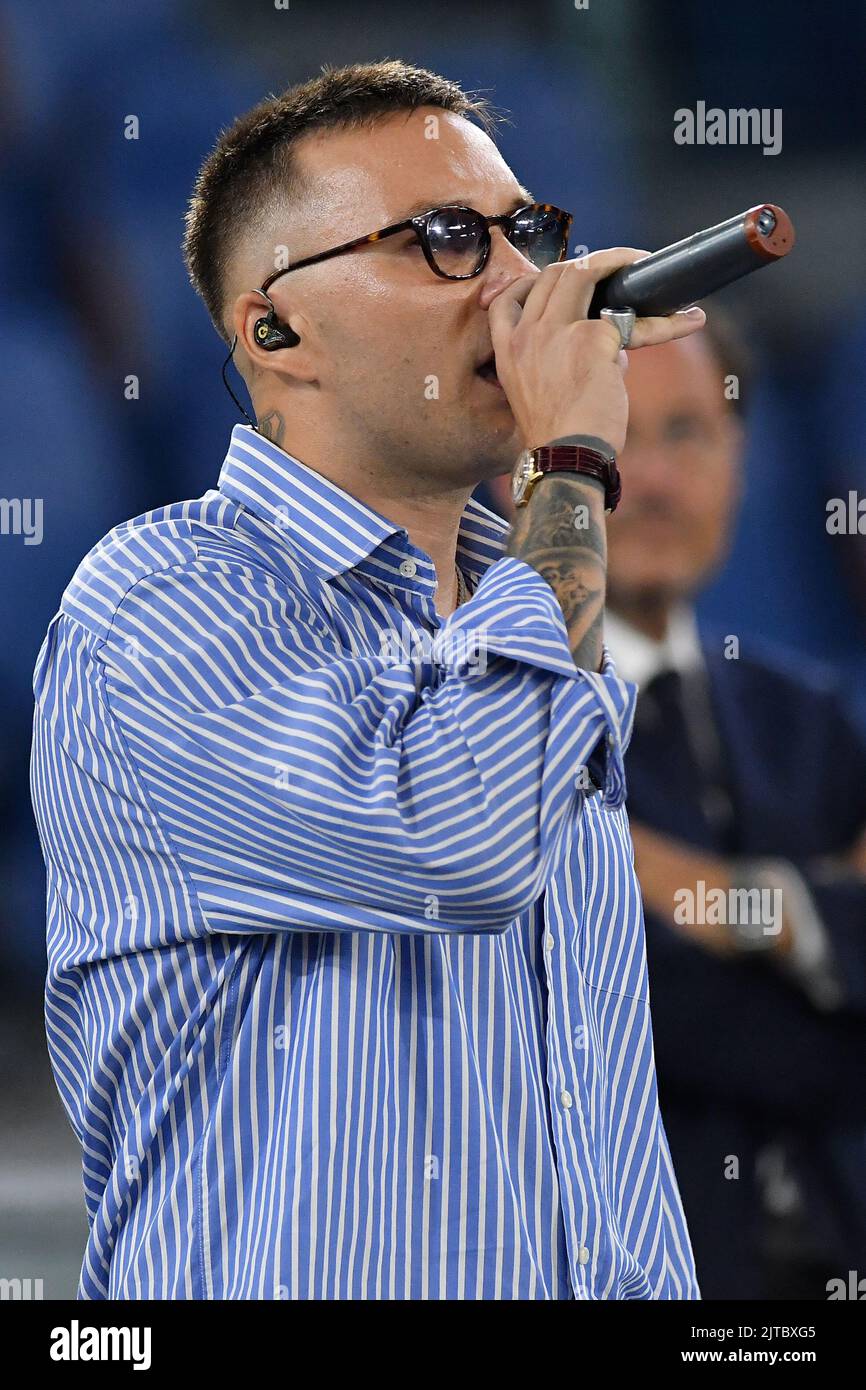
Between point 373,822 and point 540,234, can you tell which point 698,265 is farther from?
point 373,822

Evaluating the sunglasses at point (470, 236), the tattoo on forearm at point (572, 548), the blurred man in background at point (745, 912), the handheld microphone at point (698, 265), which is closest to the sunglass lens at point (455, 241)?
the sunglasses at point (470, 236)

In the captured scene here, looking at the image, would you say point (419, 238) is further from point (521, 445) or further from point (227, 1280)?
point (227, 1280)

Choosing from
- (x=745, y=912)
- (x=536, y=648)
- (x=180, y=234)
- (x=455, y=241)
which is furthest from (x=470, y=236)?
(x=745, y=912)

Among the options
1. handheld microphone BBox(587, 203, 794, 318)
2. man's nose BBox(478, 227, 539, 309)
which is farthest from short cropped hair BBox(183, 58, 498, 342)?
handheld microphone BBox(587, 203, 794, 318)

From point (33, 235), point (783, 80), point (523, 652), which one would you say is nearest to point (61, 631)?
point (523, 652)

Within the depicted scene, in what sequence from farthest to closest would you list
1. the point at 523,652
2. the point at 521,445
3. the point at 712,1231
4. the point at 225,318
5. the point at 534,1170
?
the point at 712,1231 < the point at 225,318 < the point at 521,445 < the point at 534,1170 < the point at 523,652

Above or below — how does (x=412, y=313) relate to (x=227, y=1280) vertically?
above

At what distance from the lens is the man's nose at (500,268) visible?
1.24m

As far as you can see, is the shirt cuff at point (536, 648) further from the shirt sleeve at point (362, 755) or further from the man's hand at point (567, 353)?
the man's hand at point (567, 353)

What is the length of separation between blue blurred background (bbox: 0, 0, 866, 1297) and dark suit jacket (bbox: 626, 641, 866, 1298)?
0.16 meters

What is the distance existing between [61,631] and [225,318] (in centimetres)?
45

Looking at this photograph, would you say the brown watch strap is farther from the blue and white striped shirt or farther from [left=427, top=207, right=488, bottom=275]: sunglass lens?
[left=427, top=207, right=488, bottom=275]: sunglass lens

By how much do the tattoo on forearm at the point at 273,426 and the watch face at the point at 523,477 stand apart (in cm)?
27

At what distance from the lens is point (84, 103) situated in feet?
7.72
